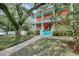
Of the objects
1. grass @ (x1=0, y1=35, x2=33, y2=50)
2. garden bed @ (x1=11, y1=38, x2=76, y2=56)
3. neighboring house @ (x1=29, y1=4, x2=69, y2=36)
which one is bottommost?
garden bed @ (x1=11, y1=38, x2=76, y2=56)

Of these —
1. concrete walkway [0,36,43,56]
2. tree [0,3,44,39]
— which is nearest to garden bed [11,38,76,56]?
concrete walkway [0,36,43,56]

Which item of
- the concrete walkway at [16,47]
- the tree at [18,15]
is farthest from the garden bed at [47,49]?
the tree at [18,15]

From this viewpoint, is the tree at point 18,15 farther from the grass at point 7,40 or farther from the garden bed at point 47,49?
the garden bed at point 47,49

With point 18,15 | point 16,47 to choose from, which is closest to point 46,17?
point 18,15

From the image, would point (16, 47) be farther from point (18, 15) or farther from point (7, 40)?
point (18, 15)

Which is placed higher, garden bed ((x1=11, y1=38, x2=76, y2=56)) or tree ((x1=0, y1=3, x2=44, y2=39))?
tree ((x1=0, y1=3, x2=44, y2=39))

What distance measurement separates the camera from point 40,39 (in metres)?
1.72

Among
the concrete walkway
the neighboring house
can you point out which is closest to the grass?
the concrete walkway

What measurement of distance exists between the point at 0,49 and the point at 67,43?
75cm

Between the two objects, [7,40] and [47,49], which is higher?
[7,40]

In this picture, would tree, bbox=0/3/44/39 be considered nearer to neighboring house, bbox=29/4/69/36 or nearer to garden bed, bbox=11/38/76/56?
neighboring house, bbox=29/4/69/36

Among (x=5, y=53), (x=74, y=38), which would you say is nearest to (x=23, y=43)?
(x=5, y=53)

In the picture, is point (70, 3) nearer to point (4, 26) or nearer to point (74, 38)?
point (74, 38)

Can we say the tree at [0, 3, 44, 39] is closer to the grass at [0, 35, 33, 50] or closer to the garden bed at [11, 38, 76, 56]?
the grass at [0, 35, 33, 50]
